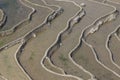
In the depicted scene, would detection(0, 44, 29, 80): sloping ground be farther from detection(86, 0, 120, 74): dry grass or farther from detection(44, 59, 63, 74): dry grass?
detection(86, 0, 120, 74): dry grass

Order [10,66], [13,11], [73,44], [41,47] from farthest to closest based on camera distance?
1. [13,11]
2. [73,44]
3. [41,47]
4. [10,66]

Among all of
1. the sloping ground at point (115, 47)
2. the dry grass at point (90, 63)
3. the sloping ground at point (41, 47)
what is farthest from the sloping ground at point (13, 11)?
the sloping ground at point (115, 47)

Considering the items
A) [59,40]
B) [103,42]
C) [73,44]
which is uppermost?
[59,40]

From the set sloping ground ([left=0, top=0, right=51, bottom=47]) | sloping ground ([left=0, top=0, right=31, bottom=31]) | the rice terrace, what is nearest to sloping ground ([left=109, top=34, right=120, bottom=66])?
the rice terrace

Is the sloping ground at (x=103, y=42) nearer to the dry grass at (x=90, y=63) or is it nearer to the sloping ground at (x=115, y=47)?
the sloping ground at (x=115, y=47)

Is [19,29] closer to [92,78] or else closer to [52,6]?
[52,6]

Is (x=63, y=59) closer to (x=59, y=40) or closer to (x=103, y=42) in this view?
(x=59, y=40)

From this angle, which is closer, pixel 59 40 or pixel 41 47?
pixel 41 47

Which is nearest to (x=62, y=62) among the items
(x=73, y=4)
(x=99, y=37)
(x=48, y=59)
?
(x=48, y=59)

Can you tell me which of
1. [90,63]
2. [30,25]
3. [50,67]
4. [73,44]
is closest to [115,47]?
[73,44]
